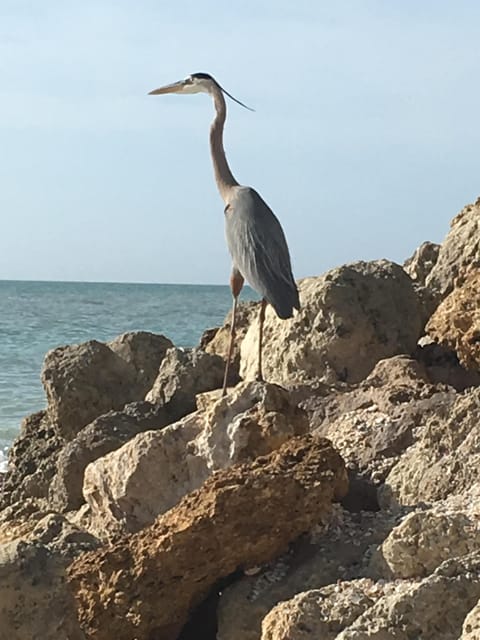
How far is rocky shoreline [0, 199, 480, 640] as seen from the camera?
4.01 m

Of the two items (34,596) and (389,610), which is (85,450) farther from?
(389,610)

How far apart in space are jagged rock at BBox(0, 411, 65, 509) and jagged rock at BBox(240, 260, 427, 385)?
1.35 metres

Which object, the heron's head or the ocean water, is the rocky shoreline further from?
the ocean water

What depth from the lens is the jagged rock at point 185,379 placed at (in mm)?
6961

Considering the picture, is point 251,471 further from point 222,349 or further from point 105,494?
point 222,349

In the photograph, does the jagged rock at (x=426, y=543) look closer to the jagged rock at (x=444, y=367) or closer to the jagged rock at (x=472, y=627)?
the jagged rock at (x=472, y=627)

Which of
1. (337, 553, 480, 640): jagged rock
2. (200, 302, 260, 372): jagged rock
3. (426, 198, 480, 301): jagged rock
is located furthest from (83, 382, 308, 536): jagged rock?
(426, 198, 480, 301): jagged rock

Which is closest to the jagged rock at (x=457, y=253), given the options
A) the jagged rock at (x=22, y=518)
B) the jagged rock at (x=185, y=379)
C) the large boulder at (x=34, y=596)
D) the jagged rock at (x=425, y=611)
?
the jagged rock at (x=185, y=379)

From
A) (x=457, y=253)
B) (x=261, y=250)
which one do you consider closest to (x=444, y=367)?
(x=457, y=253)

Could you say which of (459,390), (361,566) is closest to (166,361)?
(459,390)

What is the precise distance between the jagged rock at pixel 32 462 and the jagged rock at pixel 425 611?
Answer: 3955 mm

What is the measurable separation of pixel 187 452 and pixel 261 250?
6.23ft

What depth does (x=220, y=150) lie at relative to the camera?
320 inches

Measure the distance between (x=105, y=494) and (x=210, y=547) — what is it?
45.3 inches
